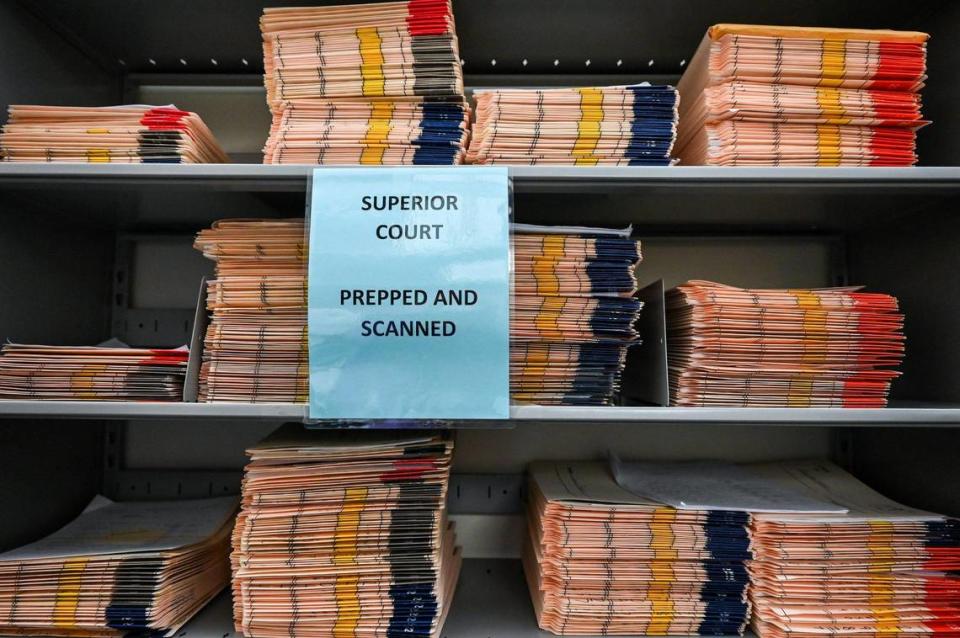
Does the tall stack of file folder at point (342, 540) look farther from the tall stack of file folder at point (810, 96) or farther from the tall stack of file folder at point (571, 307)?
the tall stack of file folder at point (810, 96)

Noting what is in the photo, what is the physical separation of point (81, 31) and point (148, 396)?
3.00 ft

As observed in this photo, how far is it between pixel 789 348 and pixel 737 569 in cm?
42

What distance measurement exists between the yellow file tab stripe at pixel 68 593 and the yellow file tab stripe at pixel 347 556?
0.48m

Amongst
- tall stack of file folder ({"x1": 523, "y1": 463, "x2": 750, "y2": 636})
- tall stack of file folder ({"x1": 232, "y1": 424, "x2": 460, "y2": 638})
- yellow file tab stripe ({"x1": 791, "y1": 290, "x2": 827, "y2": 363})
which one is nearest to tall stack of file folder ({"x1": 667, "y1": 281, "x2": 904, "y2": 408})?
→ yellow file tab stripe ({"x1": 791, "y1": 290, "x2": 827, "y2": 363})

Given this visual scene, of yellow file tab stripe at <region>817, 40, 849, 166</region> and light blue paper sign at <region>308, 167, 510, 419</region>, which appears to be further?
yellow file tab stripe at <region>817, 40, 849, 166</region>

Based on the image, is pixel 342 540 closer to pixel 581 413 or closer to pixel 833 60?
pixel 581 413

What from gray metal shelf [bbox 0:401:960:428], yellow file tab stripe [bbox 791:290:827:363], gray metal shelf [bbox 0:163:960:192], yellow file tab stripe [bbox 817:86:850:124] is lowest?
gray metal shelf [bbox 0:401:960:428]

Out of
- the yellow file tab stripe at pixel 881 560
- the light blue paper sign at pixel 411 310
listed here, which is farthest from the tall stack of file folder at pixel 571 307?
the yellow file tab stripe at pixel 881 560

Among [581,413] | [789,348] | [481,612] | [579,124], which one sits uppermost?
[579,124]

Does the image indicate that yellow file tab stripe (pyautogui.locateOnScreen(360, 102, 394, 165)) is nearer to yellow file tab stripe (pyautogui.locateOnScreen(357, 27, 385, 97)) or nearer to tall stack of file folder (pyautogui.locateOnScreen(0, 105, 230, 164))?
yellow file tab stripe (pyautogui.locateOnScreen(357, 27, 385, 97))

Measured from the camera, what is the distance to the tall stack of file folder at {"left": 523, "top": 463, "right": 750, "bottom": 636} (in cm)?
101

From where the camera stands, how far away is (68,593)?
3.27ft

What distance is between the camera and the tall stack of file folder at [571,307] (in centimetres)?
101

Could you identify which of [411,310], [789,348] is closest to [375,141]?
[411,310]
